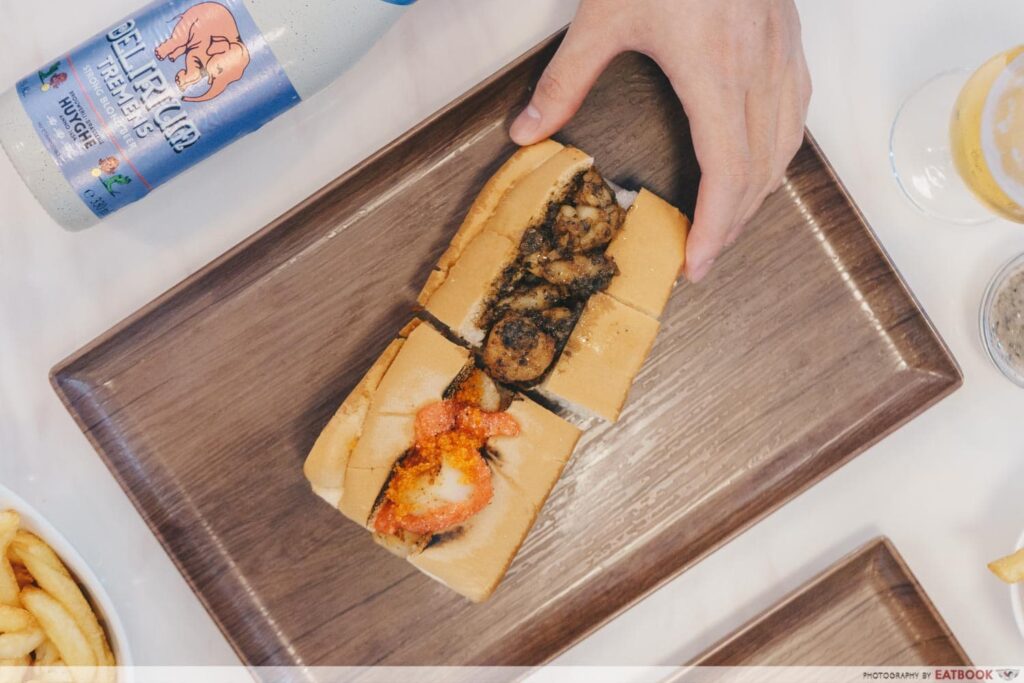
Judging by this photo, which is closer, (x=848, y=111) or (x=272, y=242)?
(x=272, y=242)

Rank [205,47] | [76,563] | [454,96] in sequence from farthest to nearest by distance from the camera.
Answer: [454,96] < [76,563] < [205,47]

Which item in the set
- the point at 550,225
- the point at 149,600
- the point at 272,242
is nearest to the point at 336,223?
the point at 272,242

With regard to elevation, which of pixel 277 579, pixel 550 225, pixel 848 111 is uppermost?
pixel 550 225

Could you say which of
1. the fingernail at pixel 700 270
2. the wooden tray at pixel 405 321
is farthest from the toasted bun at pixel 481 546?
the fingernail at pixel 700 270

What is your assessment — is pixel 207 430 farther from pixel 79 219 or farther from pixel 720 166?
pixel 720 166

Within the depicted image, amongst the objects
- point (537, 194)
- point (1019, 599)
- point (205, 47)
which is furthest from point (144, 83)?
point (1019, 599)

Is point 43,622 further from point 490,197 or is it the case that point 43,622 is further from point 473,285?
point 490,197
